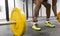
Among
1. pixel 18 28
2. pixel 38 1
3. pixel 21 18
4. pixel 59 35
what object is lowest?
pixel 59 35

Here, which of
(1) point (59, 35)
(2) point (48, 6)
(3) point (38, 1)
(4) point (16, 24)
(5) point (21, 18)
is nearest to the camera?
(5) point (21, 18)

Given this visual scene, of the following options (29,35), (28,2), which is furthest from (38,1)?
(28,2)

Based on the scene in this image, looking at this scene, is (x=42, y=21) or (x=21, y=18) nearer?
(x=21, y=18)

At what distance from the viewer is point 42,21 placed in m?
3.79

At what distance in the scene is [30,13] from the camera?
435 centimetres

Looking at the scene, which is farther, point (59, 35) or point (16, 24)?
point (59, 35)

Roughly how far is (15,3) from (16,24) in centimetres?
236

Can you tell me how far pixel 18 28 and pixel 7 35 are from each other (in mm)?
793

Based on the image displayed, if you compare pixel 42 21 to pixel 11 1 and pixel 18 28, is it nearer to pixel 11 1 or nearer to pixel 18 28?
pixel 11 1

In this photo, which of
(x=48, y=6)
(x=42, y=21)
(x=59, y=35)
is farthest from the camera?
(x=42, y=21)

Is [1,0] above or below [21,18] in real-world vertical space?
above

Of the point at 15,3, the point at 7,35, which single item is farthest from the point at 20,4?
the point at 7,35

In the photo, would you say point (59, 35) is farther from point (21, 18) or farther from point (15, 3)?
point (15, 3)

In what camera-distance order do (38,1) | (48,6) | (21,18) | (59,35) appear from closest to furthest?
(21,18) < (59,35) < (38,1) < (48,6)
